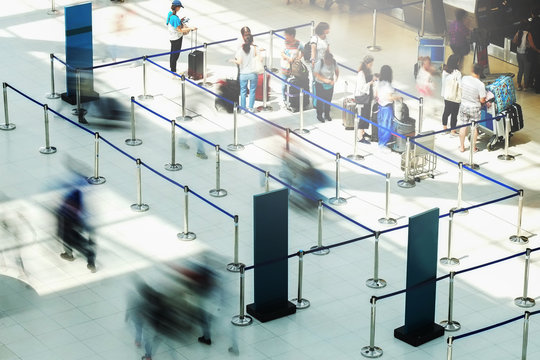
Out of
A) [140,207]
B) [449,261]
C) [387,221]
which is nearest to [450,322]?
[449,261]

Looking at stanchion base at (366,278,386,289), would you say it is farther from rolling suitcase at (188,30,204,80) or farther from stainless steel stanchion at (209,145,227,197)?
rolling suitcase at (188,30,204,80)

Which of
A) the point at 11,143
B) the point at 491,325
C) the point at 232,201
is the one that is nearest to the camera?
the point at 491,325

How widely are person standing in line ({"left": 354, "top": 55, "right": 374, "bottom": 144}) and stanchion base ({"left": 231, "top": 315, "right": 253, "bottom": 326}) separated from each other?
7001 millimetres

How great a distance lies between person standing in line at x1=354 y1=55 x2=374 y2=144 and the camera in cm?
2377

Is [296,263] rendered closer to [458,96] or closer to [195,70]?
[458,96]

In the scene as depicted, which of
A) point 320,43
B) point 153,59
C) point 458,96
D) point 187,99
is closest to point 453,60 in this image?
point 458,96

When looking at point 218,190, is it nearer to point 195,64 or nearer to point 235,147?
point 235,147

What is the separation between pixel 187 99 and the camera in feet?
84.5

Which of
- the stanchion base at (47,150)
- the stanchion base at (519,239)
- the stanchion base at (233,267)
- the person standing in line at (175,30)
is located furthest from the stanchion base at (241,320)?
the person standing in line at (175,30)

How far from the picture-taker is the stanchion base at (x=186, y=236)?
1992cm

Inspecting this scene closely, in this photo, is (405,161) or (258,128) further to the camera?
(258,128)

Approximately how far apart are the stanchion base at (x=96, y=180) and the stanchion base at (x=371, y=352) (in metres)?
6.77

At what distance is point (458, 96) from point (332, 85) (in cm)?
242

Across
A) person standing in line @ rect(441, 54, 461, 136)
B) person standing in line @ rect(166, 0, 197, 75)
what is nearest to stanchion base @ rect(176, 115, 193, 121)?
person standing in line @ rect(166, 0, 197, 75)
